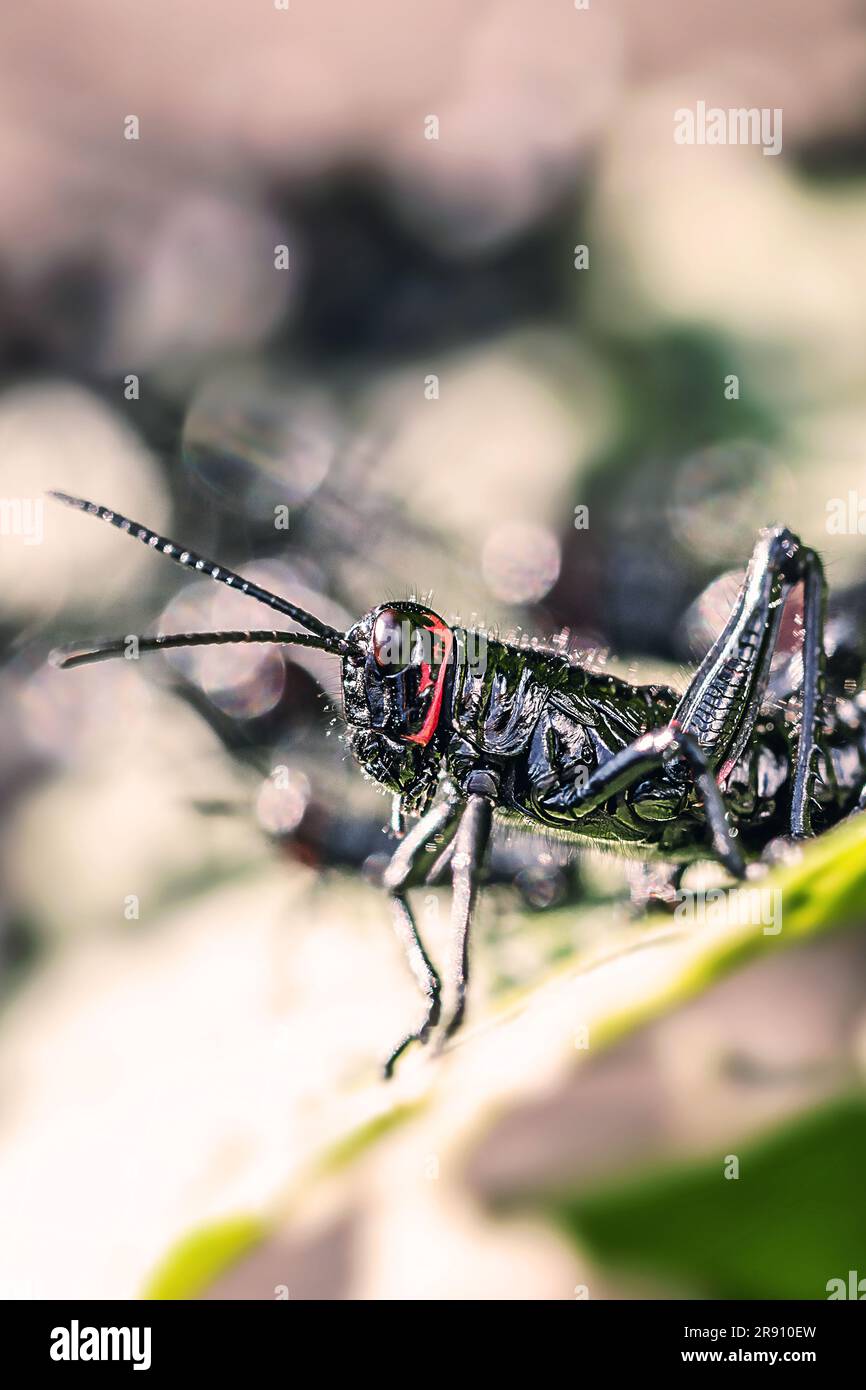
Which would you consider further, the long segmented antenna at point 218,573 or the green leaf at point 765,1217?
the long segmented antenna at point 218,573

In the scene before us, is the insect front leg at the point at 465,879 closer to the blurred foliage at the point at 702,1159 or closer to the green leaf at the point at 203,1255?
the blurred foliage at the point at 702,1159

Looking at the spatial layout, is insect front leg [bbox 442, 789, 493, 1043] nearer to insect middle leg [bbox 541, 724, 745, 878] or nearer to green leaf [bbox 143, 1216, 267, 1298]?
insect middle leg [bbox 541, 724, 745, 878]

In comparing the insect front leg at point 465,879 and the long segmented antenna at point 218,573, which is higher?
the long segmented antenna at point 218,573

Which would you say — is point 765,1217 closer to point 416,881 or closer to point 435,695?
point 416,881

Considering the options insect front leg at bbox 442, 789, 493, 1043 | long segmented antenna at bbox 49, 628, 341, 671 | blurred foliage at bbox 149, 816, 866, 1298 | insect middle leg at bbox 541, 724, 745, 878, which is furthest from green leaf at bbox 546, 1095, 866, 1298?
long segmented antenna at bbox 49, 628, 341, 671

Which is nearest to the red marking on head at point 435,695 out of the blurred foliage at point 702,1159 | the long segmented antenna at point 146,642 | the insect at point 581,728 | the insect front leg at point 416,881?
the insect at point 581,728

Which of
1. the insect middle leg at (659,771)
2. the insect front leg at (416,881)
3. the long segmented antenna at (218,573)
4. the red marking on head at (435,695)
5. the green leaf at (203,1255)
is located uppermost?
the long segmented antenna at (218,573)

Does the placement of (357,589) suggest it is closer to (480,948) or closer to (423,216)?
(480,948)

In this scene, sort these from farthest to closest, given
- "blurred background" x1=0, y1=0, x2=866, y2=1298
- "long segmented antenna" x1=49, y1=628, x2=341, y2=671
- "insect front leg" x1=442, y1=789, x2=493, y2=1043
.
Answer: "long segmented antenna" x1=49, y1=628, x2=341, y2=671 → "insect front leg" x1=442, y1=789, x2=493, y2=1043 → "blurred background" x1=0, y1=0, x2=866, y2=1298
